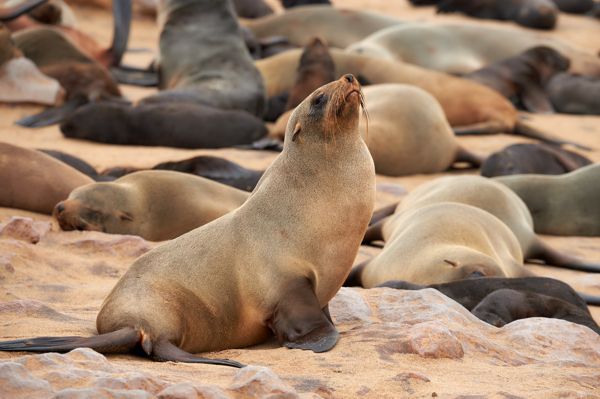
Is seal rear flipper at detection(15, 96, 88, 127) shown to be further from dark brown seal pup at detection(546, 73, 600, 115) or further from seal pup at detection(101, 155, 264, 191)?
dark brown seal pup at detection(546, 73, 600, 115)

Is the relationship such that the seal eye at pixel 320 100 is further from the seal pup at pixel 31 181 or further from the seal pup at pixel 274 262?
the seal pup at pixel 31 181

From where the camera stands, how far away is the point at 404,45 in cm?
1437

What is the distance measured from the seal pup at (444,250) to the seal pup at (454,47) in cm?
733

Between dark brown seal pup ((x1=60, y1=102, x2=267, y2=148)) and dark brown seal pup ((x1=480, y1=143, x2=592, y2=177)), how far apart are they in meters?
2.20

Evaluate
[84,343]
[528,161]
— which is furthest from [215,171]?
[84,343]

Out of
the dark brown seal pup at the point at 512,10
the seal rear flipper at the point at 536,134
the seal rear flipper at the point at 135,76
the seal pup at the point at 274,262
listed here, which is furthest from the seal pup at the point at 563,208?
the dark brown seal pup at the point at 512,10

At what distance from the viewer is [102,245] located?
18.5 feet

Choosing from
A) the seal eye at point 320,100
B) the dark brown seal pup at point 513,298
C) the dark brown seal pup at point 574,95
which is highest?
the seal eye at point 320,100

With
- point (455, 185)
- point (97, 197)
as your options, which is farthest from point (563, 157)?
point (97, 197)

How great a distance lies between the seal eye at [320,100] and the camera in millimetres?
4492

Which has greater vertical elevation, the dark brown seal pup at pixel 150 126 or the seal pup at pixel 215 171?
the seal pup at pixel 215 171

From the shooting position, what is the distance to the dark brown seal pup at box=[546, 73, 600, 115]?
13.2 metres

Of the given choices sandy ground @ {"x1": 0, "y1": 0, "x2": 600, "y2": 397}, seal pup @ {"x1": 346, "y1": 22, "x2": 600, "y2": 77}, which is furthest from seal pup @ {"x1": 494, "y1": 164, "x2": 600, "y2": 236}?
seal pup @ {"x1": 346, "y1": 22, "x2": 600, "y2": 77}

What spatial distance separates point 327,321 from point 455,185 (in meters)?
3.61
